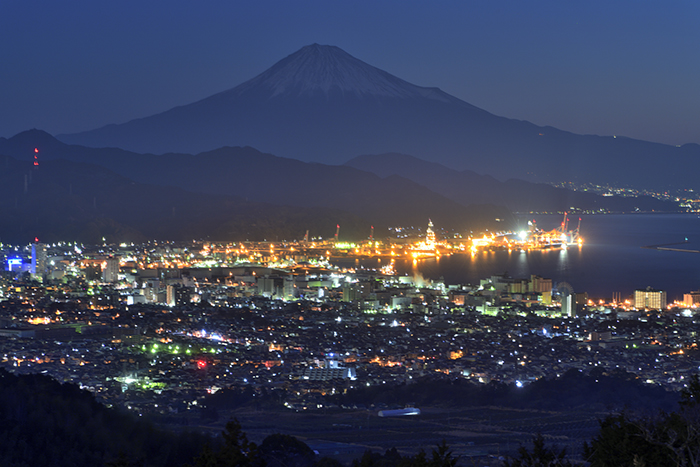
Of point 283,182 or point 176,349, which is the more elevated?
point 283,182

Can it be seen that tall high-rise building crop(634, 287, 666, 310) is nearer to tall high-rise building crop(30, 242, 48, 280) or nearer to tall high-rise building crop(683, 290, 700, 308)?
tall high-rise building crop(683, 290, 700, 308)

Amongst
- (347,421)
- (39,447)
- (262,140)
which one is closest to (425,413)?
(347,421)

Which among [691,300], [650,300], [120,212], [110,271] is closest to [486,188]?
[120,212]

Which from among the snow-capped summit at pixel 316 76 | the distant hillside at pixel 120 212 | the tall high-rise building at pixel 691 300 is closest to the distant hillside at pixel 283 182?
the distant hillside at pixel 120 212

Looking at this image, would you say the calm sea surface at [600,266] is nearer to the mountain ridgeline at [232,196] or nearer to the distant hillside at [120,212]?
the mountain ridgeline at [232,196]

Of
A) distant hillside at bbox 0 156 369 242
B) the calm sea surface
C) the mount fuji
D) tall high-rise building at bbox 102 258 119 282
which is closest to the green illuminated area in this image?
tall high-rise building at bbox 102 258 119 282

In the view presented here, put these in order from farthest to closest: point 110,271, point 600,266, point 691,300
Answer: point 600,266, point 110,271, point 691,300

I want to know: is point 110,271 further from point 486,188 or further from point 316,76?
point 316,76
